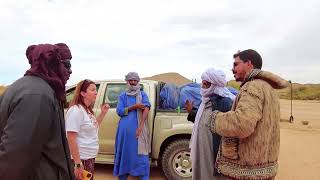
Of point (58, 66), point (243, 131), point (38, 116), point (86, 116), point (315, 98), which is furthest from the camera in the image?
point (315, 98)

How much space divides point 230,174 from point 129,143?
3285mm

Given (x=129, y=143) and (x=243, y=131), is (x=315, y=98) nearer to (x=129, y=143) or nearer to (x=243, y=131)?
(x=129, y=143)

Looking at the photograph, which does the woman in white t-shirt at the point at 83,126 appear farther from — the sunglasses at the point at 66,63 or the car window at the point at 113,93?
the car window at the point at 113,93

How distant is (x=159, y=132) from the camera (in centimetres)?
825

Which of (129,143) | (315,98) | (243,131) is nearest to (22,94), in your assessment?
(243,131)

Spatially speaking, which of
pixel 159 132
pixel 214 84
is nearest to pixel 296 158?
pixel 159 132

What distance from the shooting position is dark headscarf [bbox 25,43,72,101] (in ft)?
9.27

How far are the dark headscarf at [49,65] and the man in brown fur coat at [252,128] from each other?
1.51 meters

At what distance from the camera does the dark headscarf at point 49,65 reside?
2826 millimetres

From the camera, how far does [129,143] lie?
721cm

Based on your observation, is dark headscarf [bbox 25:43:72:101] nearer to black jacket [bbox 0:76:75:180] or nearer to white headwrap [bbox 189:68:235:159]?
black jacket [bbox 0:76:75:180]

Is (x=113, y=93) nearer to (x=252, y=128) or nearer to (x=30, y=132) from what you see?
(x=252, y=128)

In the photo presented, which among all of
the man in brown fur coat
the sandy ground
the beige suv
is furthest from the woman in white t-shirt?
the sandy ground

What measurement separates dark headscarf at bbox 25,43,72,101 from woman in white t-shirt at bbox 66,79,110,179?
1.72 meters
